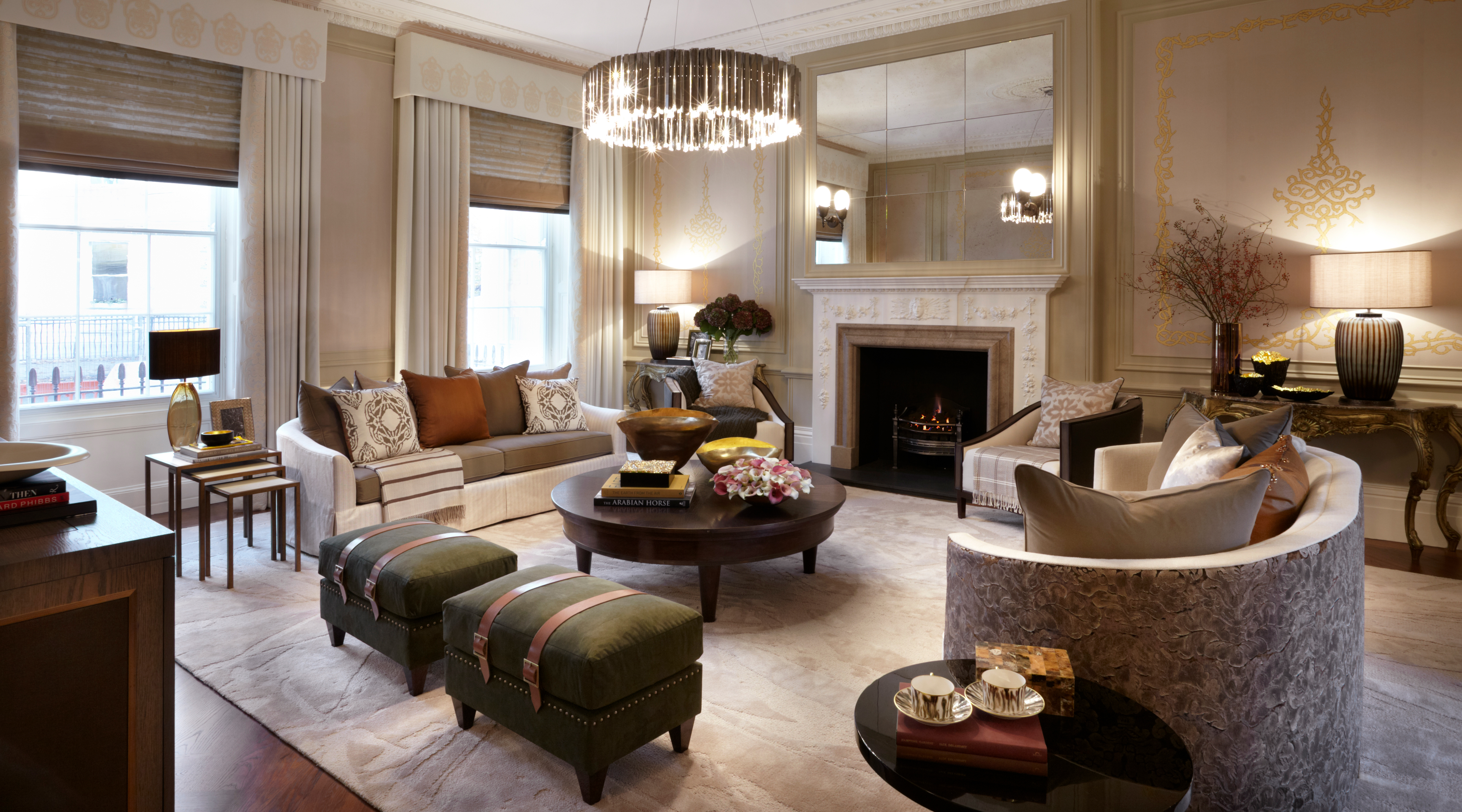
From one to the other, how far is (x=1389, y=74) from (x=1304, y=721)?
13.1 feet

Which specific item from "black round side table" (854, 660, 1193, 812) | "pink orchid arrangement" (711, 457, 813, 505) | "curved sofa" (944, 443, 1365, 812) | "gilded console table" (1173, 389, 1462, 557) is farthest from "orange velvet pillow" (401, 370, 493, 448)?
"gilded console table" (1173, 389, 1462, 557)

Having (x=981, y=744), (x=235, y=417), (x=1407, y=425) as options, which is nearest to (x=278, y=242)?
(x=235, y=417)

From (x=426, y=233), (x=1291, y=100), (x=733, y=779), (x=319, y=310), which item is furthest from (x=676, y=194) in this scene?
(x=733, y=779)

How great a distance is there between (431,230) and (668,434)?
9.89ft

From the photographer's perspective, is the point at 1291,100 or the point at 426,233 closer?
the point at 1291,100

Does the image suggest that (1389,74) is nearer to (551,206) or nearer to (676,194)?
(676,194)

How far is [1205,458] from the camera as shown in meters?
2.37

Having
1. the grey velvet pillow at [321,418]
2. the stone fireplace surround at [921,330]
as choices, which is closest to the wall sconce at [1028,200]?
the stone fireplace surround at [921,330]

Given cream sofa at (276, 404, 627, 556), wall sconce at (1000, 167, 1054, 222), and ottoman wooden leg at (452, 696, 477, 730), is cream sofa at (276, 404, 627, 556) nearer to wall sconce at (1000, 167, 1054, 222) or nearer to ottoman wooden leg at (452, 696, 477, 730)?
ottoman wooden leg at (452, 696, 477, 730)

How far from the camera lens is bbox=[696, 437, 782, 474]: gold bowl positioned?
3902mm

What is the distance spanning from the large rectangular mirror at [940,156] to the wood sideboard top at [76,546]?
195 inches

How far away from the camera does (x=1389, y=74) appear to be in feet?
14.4

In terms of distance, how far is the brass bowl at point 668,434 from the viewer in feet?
12.8

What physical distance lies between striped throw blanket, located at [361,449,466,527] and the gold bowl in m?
1.38
